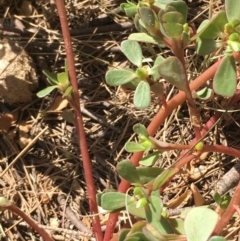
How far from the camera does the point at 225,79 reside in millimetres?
1288

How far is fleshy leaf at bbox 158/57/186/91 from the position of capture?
1289 millimetres

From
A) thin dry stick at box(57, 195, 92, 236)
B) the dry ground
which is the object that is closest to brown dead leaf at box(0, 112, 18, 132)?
the dry ground

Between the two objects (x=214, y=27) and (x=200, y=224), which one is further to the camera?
(x=214, y=27)

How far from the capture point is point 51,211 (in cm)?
190

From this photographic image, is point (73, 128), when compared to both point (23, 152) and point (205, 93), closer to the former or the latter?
point (23, 152)

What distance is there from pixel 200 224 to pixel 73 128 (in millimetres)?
864

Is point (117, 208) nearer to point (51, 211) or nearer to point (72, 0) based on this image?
point (51, 211)

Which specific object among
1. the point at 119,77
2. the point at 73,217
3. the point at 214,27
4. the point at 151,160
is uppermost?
the point at 214,27

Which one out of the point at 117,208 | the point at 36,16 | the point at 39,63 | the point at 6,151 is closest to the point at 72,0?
the point at 36,16

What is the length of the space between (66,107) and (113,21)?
1.29 feet

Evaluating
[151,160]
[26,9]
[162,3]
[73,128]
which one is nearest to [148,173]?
[151,160]

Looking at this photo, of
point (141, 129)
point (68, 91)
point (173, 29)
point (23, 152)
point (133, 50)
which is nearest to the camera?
point (173, 29)

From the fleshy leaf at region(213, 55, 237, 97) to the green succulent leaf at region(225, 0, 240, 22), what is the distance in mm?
119

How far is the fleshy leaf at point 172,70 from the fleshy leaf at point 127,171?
0.81ft
